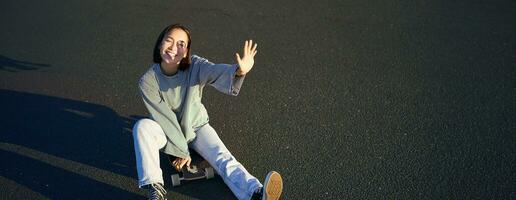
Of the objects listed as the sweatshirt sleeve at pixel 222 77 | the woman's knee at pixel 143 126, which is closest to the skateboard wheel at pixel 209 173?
the woman's knee at pixel 143 126

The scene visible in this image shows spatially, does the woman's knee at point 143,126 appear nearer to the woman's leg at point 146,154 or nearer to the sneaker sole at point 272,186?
the woman's leg at point 146,154

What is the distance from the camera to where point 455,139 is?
327cm

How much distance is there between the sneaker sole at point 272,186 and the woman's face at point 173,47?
2.87 ft

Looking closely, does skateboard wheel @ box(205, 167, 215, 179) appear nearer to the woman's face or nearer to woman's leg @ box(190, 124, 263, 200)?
woman's leg @ box(190, 124, 263, 200)

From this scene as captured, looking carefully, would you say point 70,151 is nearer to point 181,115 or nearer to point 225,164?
point 181,115

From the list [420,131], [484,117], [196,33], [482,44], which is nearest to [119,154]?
[196,33]

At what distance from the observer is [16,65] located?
14.1 ft

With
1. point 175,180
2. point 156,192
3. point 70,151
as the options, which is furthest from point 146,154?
point 70,151

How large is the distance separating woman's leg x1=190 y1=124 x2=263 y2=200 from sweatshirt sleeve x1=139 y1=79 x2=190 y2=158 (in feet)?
0.52

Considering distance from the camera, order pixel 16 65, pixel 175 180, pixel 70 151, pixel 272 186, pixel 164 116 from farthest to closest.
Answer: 1. pixel 16 65
2. pixel 70 151
3. pixel 175 180
4. pixel 164 116
5. pixel 272 186

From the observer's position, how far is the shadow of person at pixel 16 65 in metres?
4.24

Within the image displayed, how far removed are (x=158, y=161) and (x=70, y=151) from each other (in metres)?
0.94

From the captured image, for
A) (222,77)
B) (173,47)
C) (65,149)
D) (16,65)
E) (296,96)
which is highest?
(173,47)

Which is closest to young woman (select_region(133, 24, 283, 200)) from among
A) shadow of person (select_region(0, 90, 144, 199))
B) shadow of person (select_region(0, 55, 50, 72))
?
shadow of person (select_region(0, 90, 144, 199))
